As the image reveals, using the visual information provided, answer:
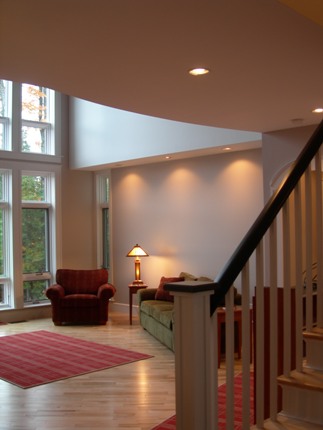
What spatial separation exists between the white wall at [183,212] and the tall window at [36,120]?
4.95 ft

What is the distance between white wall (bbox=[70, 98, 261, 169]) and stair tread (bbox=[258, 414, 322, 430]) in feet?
17.0

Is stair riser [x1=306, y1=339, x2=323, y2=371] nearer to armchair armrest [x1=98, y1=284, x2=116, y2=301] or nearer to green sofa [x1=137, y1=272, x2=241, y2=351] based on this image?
green sofa [x1=137, y1=272, x2=241, y2=351]

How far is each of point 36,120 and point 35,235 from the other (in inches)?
86.5

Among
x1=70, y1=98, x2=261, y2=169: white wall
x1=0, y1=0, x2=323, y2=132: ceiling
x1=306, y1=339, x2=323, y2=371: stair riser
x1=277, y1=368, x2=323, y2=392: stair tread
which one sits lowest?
x1=277, y1=368, x2=323, y2=392: stair tread

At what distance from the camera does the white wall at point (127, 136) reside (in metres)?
7.86

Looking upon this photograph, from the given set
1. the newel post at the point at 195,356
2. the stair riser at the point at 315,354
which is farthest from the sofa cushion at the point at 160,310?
the newel post at the point at 195,356

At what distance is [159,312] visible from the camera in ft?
25.1

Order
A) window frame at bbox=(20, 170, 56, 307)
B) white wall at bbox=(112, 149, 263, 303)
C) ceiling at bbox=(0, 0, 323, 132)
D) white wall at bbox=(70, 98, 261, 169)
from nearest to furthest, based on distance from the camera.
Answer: ceiling at bbox=(0, 0, 323, 132) → white wall at bbox=(70, 98, 261, 169) → white wall at bbox=(112, 149, 263, 303) → window frame at bbox=(20, 170, 56, 307)

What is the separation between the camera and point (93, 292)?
9578 millimetres

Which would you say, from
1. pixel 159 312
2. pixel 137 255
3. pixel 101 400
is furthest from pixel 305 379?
pixel 137 255

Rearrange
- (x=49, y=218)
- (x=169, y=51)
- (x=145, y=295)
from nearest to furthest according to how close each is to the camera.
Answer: (x=169, y=51) → (x=145, y=295) → (x=49, y=218)

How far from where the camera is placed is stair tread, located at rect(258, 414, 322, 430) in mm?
2414

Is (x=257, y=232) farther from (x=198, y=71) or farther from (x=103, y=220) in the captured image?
(x=103, y=220)

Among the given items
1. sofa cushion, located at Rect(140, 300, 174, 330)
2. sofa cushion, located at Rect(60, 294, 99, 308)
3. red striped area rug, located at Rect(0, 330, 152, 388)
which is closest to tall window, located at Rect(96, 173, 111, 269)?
sofa cushion, located at Rect(60, 294, 99, 308)
